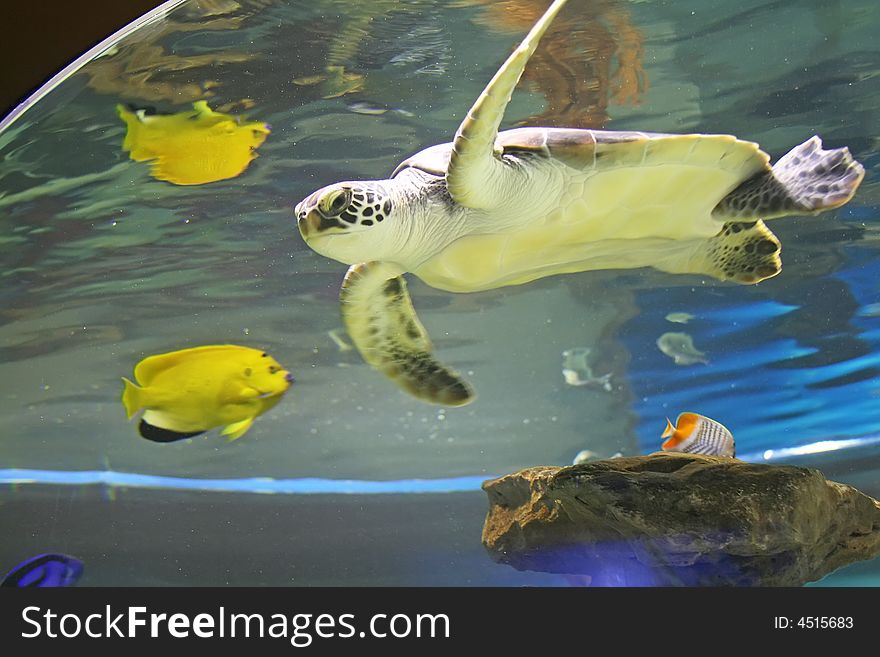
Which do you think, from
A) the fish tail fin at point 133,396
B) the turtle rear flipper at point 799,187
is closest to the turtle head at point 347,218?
the fish tail fin at point 133,396

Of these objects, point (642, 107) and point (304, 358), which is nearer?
point (642, 107)

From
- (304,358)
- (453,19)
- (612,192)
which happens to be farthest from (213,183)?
(304,358)

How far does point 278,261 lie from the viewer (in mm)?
3898

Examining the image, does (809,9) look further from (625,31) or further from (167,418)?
(167,418)

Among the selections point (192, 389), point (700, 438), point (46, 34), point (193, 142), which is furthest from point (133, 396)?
point (700, 438)

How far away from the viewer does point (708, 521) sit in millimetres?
2100

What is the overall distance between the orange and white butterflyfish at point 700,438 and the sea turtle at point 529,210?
2.79ft

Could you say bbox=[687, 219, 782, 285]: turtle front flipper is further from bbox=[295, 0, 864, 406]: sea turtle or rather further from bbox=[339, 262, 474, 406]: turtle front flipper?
bbox=[339, 262, 474, 406]: turtle front flipper

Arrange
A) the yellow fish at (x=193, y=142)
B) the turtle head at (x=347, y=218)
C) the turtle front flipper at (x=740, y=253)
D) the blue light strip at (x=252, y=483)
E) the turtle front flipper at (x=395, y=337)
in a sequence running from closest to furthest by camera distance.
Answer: the turtle head at (x=347, y=218) < the yellow fish at (x=193, y=142) < the turtle front flipper at (x=395, y=337) < the turtle front flipper at (x=740, y=253) < the blue light strip at (x=252, y=483)

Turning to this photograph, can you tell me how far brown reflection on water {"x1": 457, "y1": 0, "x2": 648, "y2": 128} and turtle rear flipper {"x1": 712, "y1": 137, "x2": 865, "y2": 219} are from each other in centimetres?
62

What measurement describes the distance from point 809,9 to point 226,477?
241 inches

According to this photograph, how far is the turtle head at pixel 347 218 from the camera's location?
7.04 feet

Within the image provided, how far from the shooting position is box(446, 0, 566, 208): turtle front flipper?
1896 millimetres

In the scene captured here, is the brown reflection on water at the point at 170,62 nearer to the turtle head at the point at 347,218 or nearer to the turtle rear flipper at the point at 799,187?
the turtle head at the point at 347,218
